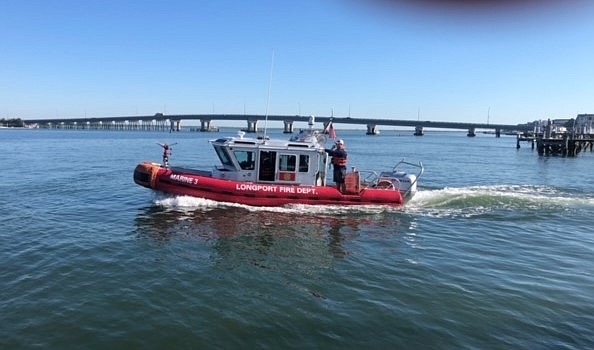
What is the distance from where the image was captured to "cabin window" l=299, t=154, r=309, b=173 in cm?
1848

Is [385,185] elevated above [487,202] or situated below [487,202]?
above

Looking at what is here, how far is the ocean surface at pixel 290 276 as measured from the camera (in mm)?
7758

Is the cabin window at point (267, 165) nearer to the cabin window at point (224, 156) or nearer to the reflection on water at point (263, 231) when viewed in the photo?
the cabin window at point (224, 156)

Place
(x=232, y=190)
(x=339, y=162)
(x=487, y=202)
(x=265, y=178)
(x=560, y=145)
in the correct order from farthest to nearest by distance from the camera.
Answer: (x=560, y=145) < (x=487, y=202) < (x=339, y=162) < (x=265, y=178) < (x=232, y=190)

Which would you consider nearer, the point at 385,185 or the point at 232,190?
the point at 232,190

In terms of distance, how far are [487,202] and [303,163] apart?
8601 millimetres

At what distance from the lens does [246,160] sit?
18500 mm

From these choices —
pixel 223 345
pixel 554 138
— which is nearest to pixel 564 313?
pixel 223 345

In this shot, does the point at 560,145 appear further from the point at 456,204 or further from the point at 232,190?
the point at 232,190

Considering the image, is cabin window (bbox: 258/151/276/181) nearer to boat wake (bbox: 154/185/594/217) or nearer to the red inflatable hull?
the red inflatable hull

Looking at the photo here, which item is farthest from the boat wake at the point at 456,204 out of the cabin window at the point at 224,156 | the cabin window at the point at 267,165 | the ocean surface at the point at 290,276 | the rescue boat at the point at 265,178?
the cabin window at the point at 224,156

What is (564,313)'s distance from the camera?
885 centimetres

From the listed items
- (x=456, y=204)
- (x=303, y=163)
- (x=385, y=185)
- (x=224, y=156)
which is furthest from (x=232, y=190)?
(x=456, y=204)

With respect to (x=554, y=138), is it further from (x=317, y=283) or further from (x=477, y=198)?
(x=317, y=283)
